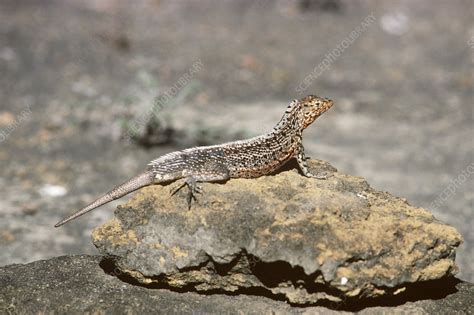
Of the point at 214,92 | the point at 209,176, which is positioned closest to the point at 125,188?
the point at 209,176

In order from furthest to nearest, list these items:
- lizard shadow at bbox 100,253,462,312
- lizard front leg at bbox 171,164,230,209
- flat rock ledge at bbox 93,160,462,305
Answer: lizard front leg at bbox 171,164,230,209 → lizard shadow at bbox 100,253,462,312 → flat rock ledge at bbox 93,160,462,305

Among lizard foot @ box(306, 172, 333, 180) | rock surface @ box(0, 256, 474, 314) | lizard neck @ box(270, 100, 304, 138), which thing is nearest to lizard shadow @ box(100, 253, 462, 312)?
rock surface @ box(0, 256, 474, 314)

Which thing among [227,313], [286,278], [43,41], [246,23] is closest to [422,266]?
[286,278]

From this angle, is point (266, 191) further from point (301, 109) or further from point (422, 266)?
point (422, 266)

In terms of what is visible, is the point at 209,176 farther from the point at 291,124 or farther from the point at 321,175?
the point at 321,175

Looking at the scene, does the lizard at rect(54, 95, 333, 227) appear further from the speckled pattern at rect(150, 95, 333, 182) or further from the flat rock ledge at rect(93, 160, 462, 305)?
the flat rock ledge at rect(93, 160, 462, 305)

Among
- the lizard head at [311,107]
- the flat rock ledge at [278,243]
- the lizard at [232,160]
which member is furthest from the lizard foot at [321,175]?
the lizard head at [311,107]

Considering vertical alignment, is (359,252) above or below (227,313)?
above
